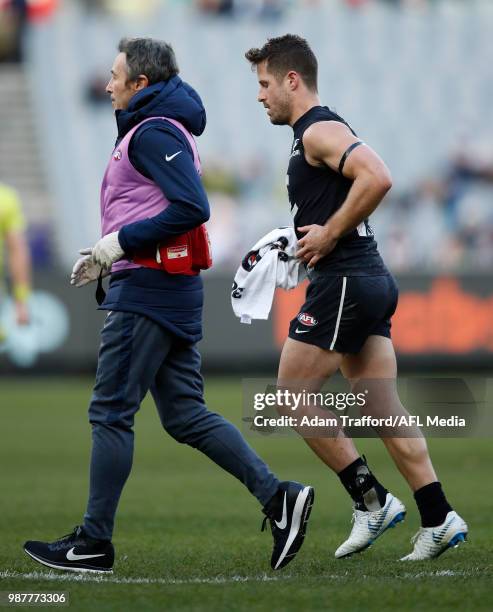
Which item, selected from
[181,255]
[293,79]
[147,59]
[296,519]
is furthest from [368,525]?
[147,59]

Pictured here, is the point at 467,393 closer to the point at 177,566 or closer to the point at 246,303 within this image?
the point at 246,303

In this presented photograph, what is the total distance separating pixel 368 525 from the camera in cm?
596

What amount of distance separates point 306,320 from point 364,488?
90 cm

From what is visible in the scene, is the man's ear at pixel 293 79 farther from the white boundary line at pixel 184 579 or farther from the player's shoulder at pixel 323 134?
the white boundary line at pixel 184 579

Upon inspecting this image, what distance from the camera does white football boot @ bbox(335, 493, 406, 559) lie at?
5.93 meters

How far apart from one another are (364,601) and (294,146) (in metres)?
2.16

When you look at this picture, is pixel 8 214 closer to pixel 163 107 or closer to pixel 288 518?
pixel 163 107

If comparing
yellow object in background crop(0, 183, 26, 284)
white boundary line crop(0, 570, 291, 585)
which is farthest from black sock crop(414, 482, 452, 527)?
yellow object in background crop(0, 183, 26, 284)

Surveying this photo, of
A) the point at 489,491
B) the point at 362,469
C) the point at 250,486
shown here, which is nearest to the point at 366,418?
the point at 362,469

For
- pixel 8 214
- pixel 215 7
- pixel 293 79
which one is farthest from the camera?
pixel 215 7

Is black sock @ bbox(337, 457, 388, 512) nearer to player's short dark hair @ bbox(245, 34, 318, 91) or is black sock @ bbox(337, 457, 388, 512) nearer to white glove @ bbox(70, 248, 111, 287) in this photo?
white glove @ bbox(70, 248, 111, 287)

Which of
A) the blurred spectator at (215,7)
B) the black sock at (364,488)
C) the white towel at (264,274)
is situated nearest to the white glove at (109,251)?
the white towel at (264,274)

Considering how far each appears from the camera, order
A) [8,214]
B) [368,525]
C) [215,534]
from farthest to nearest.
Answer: [8,214] → [215,534] → [368,525]

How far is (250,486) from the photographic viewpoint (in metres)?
5.66
